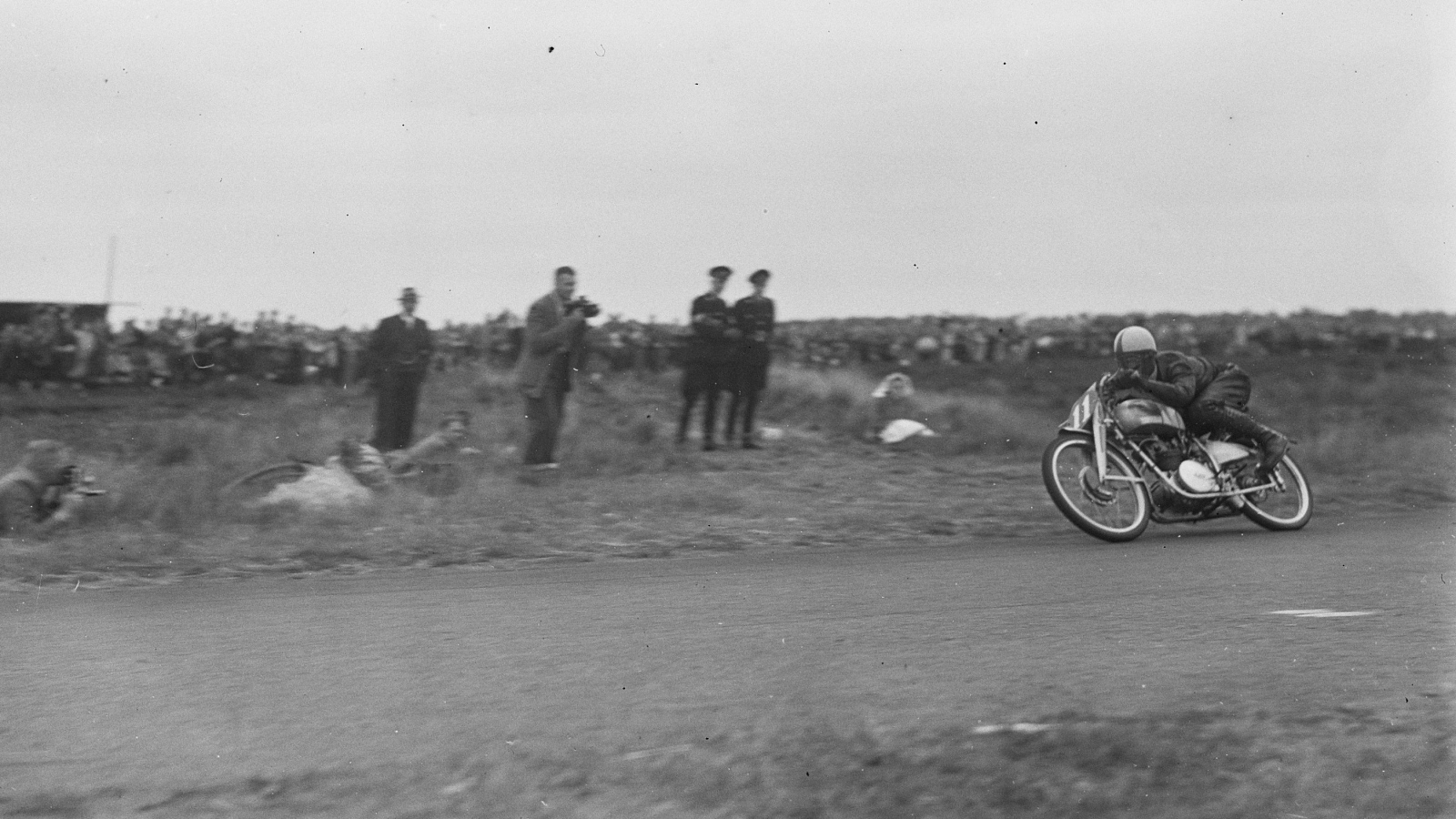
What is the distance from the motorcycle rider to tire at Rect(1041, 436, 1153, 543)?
513 millimetres

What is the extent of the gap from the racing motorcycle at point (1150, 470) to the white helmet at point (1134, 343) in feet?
0.83

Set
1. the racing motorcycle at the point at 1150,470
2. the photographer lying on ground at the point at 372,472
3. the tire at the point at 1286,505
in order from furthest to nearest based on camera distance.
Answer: the photographer lying on ground at the point at 372,472, the tire at the point at 1286,505, the racing motorcycle at the point at 1150,470

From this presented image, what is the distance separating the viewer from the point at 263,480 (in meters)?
13.5

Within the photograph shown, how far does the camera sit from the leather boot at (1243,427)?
12078 millimetres

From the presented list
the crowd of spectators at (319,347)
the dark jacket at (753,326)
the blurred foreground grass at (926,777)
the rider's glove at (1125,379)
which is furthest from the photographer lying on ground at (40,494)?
the blurred foreground grass at (926,777)

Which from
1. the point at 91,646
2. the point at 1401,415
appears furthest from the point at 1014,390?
the point at 91,646

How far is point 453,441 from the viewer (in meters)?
15.8

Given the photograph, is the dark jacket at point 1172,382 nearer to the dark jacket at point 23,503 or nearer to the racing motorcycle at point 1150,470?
the racing motorcycle at point 1150,470

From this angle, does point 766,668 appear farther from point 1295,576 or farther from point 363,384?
point 363,384

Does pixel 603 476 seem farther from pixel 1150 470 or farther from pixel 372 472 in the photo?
pixel 1150 470

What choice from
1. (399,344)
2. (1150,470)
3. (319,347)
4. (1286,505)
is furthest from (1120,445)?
(319,347)

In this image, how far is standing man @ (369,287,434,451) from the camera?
14.8 metres

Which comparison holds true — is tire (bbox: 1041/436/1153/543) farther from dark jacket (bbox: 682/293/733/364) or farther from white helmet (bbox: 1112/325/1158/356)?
dark jacket (bbox: 682/293/733/364)

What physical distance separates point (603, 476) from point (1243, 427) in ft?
18.6
